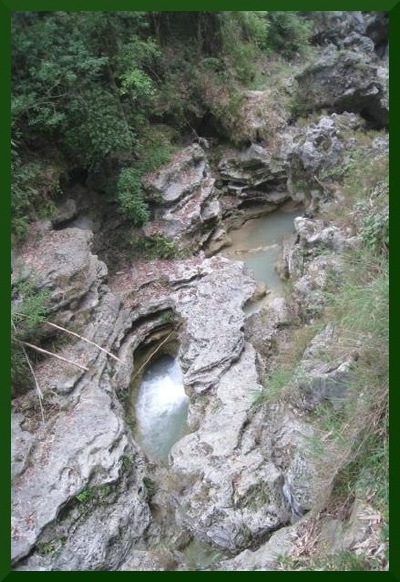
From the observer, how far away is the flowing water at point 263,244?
42.3 ft

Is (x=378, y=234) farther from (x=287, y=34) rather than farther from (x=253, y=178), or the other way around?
(x=287, y=34)

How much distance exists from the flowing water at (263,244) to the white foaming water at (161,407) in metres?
3.60

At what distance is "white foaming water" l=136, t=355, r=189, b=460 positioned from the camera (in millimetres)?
9477

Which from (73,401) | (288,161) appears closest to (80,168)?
(288,161)

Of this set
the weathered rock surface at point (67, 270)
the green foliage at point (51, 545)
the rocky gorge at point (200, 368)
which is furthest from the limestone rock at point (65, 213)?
the green foliage at point (51, 545)

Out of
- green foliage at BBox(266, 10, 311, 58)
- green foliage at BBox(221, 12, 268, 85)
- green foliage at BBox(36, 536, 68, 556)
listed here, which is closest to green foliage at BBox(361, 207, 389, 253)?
green foliage at BBox(36, 536, 68, 556)

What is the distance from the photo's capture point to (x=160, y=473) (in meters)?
8.63

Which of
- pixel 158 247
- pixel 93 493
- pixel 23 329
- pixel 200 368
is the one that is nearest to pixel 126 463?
pixel 93 493

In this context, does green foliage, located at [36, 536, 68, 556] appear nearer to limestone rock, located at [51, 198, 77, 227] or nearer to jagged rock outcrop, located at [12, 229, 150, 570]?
jagged rock outcrop, located at [12, 229, 150, 570]

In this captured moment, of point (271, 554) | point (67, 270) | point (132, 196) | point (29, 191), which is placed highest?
point (29, 191)

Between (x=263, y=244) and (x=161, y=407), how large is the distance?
6.56 metres

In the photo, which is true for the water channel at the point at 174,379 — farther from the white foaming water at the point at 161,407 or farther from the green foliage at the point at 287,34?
the green foliage at the point at 287,34

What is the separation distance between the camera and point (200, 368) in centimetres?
968

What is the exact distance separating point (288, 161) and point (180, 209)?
3.72 metres
